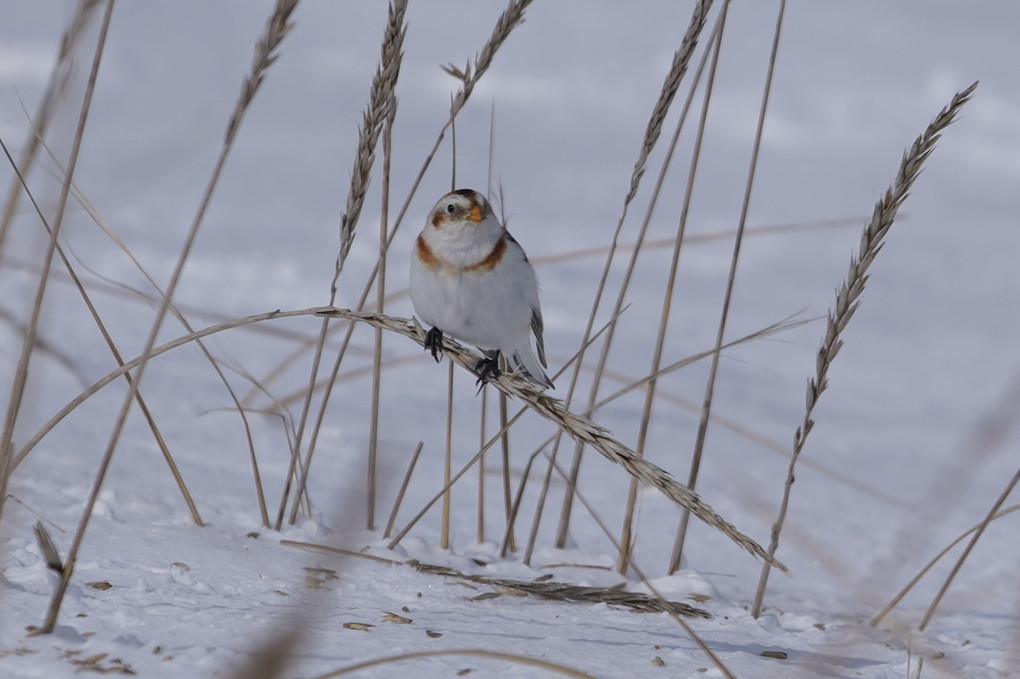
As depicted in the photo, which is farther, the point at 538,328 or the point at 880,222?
the point at 538,328

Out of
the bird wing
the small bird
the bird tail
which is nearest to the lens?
the small bird

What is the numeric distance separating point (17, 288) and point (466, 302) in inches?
121

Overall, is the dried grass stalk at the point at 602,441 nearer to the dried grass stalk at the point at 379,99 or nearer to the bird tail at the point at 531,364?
the dried grass stalk at the point at 379,99

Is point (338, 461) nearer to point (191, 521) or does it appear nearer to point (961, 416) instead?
point (191, 521)

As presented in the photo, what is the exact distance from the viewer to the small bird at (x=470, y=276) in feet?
9.02

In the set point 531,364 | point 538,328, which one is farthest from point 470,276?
point 531,364

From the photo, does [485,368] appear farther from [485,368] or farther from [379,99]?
[379,99]

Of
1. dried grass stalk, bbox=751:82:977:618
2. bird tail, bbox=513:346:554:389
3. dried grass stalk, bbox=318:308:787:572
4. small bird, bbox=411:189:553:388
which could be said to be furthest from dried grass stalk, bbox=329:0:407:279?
bird tail, bbox=513:346:554:389

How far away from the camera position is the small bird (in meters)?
2.75

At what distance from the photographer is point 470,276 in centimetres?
275

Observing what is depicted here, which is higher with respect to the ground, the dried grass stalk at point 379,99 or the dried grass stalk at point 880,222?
the dried grass stalk at point 379,99

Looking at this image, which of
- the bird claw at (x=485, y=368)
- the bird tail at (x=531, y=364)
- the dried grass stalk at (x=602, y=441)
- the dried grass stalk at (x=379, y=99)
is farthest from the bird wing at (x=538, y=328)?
the dried grass stalk at (x=602, y=441)

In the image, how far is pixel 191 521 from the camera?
2.55 m

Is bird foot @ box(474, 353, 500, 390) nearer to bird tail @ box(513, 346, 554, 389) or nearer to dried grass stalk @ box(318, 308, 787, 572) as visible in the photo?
dried grass stalk @ box(318, 308, 787, 572)
